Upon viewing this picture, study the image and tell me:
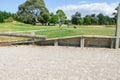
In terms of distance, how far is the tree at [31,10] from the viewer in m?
78.8

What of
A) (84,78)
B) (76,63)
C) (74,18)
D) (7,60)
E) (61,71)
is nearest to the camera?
(84,78)

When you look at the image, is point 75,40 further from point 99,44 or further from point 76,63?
point 76,63

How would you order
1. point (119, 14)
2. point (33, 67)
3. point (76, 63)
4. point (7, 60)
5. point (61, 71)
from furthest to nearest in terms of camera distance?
point (119, 14)
point (7, 60)
point (76, 63)
point (33, 67)
point (61, 71)

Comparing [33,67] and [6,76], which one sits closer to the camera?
[6,76]

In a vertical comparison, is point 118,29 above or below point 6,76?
above

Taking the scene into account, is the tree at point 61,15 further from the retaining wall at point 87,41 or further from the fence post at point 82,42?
the fence post at point 82,42

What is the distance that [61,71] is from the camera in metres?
6.09

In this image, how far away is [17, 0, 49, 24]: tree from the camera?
78812 mm

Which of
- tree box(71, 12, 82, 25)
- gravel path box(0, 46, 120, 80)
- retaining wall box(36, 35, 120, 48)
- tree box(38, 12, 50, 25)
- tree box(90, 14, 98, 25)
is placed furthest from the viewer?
tree box(38, 12, 50, 25)

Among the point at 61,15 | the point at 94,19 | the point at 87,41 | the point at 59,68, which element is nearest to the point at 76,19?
the point at 61,15

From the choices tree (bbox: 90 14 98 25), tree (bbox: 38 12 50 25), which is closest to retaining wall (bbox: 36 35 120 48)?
tree (bbox: 90 14 98 25)

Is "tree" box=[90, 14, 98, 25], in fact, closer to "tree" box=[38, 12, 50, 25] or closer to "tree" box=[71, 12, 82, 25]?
"tree" box=[71, 12, 82, 25]

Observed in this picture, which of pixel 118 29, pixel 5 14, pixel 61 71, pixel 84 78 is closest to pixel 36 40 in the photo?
pixel 118 29

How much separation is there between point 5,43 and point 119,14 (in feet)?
17.0
